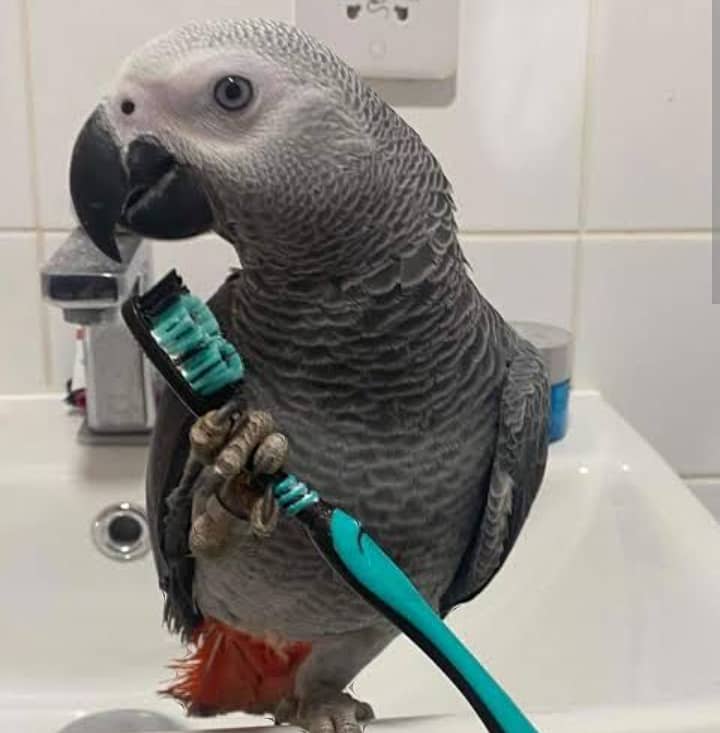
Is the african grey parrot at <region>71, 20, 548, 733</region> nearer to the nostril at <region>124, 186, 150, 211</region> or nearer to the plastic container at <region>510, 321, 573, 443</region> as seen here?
the nostril at <region>124, 186, 150, 211</region>

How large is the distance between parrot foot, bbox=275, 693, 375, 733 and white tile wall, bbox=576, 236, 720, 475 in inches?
14.6

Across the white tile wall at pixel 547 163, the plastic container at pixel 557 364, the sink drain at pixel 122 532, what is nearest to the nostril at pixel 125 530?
the sink drain at pixel 122 532

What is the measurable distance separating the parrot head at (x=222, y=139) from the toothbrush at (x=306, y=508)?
31mm

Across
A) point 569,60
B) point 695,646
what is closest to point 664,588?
point 695,646

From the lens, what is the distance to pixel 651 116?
76 cm

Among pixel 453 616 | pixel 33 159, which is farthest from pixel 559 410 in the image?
pixel 33 159

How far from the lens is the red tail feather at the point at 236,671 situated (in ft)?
1.76

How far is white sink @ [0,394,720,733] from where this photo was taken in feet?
2.12

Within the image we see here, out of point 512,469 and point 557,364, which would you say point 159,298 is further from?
point 557,364

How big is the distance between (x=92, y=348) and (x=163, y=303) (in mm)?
355

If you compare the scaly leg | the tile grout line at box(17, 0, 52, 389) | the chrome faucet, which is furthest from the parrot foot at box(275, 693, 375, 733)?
the tile grout line at box(17, 0, 52, 389)

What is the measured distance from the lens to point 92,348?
711 millimetres

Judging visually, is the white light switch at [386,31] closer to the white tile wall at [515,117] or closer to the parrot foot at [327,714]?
the white tile wall at [515,117]

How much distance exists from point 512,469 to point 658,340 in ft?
1.19
